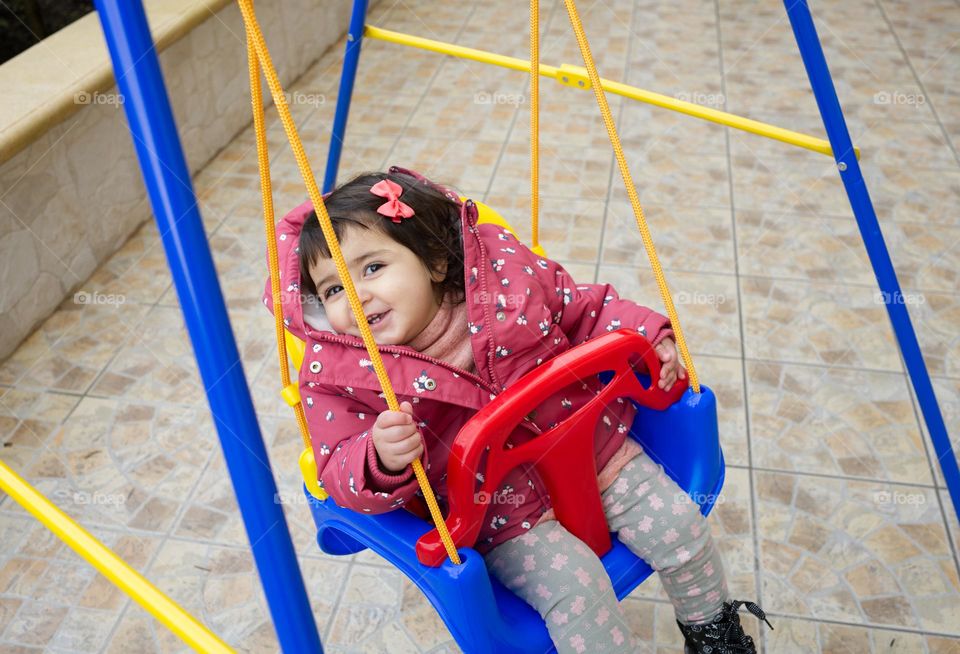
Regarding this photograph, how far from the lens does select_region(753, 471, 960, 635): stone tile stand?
1.44m

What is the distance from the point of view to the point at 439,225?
1.18m

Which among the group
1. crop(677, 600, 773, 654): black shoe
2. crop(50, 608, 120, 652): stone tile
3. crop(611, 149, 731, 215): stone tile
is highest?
crop(677, 600, 773, 654): black shoe

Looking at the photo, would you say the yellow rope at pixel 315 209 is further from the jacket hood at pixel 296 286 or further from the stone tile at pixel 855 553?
the stone tile at pixel 855 553

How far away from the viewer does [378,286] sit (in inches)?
41.7

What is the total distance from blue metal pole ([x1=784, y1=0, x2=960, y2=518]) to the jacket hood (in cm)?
53

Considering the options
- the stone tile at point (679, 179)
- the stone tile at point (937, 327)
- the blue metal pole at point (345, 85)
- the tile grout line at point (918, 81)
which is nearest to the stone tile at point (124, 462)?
the blue metal pole at point (345, 85)

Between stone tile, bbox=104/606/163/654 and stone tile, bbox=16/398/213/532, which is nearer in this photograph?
stone tile, bbox=104/606/163/654

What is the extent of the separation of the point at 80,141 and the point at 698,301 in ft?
4.67

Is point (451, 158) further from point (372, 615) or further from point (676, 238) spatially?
point (372, 615)

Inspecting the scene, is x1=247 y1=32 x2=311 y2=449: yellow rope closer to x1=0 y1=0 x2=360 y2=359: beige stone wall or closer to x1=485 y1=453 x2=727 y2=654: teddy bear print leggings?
x1=485 y1=453 x2=727 y2=654: teddy bear print leggings

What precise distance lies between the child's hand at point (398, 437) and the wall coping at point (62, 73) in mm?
1230

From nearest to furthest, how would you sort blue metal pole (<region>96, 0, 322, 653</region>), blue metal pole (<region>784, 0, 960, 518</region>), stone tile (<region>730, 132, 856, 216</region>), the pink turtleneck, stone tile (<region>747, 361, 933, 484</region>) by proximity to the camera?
blue metal pole (<region>96, 0, 322, 653</region>), the pink turtleneck, blue metal pole (<region>784, 0, 960, 518</region>), stone tile (<region>747, 361, 933, 484</region>), stone tile (<region>730, 132, 856, 216</region>)

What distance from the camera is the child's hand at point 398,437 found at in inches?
34.5

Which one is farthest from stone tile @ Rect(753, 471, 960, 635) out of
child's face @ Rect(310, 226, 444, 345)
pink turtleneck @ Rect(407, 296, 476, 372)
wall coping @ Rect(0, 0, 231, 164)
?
wall coping @ Rect(0, 0, 231, 164)
